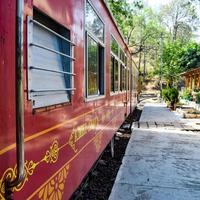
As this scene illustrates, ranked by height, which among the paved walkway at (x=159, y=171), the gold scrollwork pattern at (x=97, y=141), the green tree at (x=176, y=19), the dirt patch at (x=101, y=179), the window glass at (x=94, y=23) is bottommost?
the dirt patch at (x=101, y=179)

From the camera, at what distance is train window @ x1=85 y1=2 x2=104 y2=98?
3.72 m

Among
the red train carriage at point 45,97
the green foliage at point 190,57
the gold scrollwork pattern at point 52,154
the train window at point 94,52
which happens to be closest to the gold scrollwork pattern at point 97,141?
the red train carriage at point 45,97

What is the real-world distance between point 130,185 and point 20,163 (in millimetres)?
3467

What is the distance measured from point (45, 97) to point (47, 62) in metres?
0.24

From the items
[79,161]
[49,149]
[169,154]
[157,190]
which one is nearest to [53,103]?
[49,149]

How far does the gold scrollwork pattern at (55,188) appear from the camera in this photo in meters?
2.24

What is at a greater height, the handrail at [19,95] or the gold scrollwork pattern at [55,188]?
the handrail at [19,95]

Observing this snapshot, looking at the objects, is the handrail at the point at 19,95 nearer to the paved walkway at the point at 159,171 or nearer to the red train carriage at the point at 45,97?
the red train carriage at the point at 45,97

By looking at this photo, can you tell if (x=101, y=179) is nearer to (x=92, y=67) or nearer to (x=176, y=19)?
(x=92, y=67)

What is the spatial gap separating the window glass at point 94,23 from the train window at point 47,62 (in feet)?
2.90

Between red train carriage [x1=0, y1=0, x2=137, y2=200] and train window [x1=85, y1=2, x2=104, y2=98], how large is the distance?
0.01m

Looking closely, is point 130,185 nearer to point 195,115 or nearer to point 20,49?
point 20,49

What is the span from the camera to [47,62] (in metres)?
2.36

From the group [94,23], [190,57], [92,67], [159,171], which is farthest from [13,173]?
[190,57]
